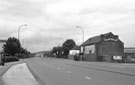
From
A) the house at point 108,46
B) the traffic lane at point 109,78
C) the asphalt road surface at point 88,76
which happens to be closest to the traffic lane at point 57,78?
the asphalt road surface at point 88,76

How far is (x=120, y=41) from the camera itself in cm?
11319

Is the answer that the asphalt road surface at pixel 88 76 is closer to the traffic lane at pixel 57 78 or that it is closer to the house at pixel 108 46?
the traffic lane at pixel 57 78

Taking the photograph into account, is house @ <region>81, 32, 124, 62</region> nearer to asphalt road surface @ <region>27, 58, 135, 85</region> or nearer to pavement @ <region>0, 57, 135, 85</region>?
pavement @ <region>0, 57, 135, 85</region>

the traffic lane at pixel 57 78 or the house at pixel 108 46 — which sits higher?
the house at pixel 108 46

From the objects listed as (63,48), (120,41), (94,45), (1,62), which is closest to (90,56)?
(94,45)

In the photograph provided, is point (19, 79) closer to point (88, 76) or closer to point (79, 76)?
point (79, 76)

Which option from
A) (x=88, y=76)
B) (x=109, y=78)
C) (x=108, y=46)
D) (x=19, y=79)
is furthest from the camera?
(x=108, y=46)

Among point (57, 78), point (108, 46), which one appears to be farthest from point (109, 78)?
point (108, 46)

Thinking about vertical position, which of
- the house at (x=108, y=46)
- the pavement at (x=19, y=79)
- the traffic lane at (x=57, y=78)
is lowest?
the pavement at (x=19, y=79)

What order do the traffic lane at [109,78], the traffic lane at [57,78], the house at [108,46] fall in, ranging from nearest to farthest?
the traffic lane at [109,78]
the traffic lane at [57,78]
the house at [108,46]

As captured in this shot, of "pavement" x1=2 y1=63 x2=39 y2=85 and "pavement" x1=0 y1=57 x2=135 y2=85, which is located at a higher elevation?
"pavement" x1=0 y1=57 x2=135 y2=85

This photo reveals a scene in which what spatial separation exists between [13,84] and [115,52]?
96.9 metres

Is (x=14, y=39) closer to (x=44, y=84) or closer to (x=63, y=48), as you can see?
(x=63, y=48)

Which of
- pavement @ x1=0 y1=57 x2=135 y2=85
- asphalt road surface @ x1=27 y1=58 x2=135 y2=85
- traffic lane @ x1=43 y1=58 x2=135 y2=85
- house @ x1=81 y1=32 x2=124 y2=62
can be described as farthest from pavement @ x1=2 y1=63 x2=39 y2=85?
house @ x1=81 y1=32 x2=124 y2=62
